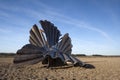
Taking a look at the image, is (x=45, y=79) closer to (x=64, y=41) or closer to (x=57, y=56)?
(x=57, y=56)

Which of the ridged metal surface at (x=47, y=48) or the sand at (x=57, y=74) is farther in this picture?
the ridged metal surface at (x=47, y=48)

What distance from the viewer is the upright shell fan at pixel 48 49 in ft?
50.8

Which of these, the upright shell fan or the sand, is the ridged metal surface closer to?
the upright shell fan

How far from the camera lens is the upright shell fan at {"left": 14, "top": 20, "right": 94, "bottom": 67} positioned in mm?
15484

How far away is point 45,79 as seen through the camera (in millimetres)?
10000

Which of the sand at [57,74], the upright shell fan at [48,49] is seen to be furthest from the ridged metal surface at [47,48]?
the sand at [57,74]

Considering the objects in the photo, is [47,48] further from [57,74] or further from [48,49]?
[57,74]

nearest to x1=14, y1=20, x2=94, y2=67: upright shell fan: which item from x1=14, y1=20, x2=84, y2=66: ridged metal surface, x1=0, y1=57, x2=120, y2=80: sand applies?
x1=14, y1=20, x2=84, y2=66: ridged metal surface

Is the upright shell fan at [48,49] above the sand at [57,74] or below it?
above

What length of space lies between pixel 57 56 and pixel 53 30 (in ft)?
11.1

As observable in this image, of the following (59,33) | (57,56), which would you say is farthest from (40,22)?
(57,56)

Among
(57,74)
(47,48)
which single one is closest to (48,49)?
(47,48)

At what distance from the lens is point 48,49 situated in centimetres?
1670

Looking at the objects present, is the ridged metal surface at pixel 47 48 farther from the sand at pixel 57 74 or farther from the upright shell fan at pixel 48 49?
the sand at pixel 57 74
